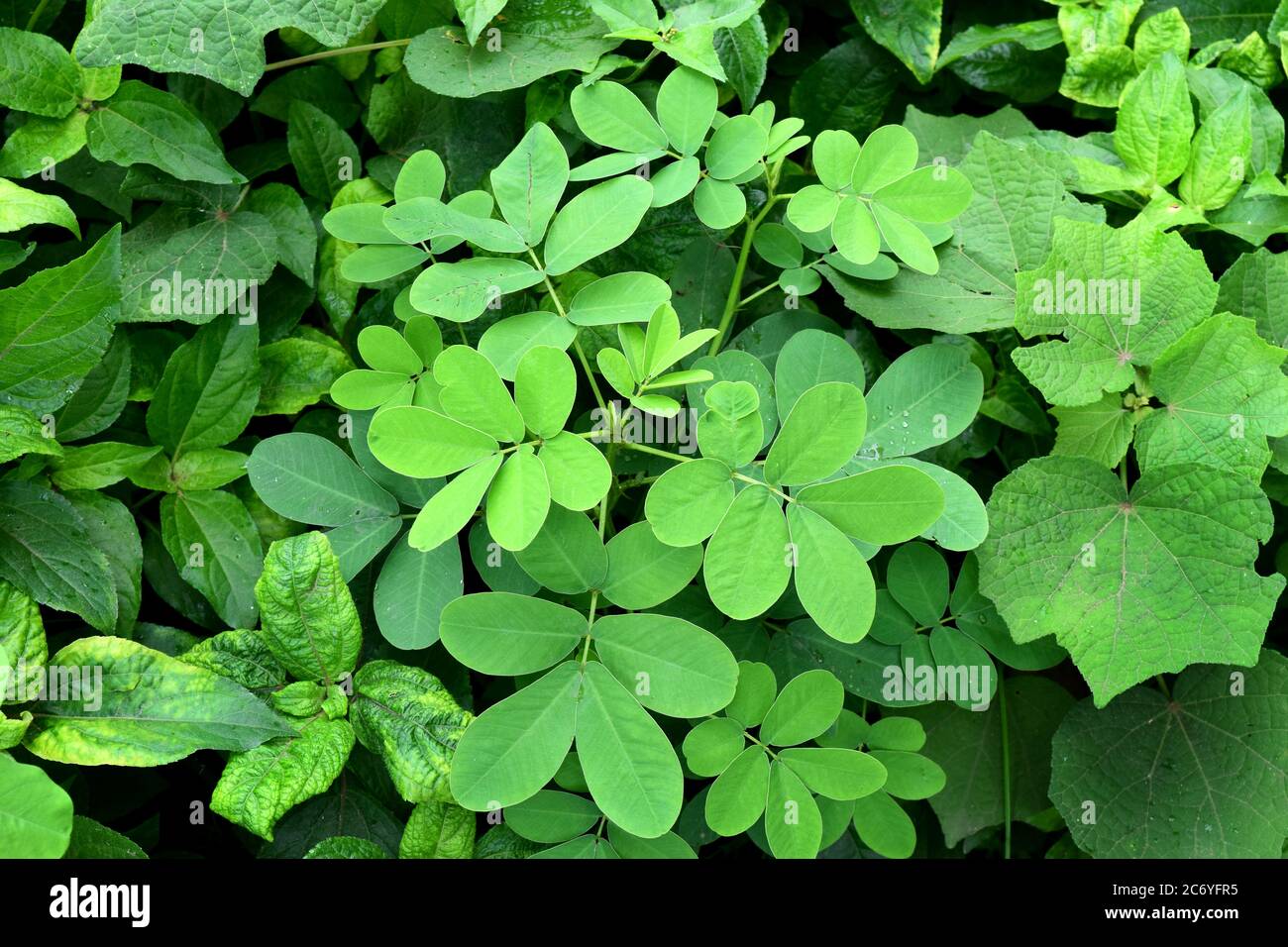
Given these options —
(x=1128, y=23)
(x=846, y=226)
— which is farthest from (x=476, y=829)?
(x=1128, y=23)

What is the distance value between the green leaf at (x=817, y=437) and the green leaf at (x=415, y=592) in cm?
43

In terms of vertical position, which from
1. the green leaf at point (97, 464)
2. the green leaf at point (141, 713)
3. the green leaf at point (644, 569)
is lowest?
the green leaf at point (141, 713)

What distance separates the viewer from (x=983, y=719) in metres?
1.49

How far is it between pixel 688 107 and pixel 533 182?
0.23 m

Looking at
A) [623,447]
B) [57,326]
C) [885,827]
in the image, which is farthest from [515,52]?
[885,827]

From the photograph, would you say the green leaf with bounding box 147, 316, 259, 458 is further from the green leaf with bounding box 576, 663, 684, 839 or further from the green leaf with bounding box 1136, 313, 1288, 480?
the green leaf with bounding box 1136, 313, 1288, 480

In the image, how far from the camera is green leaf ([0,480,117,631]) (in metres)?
1.23

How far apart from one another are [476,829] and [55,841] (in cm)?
51

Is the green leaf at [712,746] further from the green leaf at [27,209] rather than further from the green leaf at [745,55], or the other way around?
the green leaf at [27,209]

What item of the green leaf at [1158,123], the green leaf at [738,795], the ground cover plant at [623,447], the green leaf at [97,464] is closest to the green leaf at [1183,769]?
the ground cover plant at [623,447]

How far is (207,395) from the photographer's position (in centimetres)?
139

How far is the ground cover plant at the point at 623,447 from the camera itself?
113 centimetres

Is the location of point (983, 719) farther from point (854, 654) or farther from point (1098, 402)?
point (1098, 402)

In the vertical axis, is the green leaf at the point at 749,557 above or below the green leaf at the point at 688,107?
below
